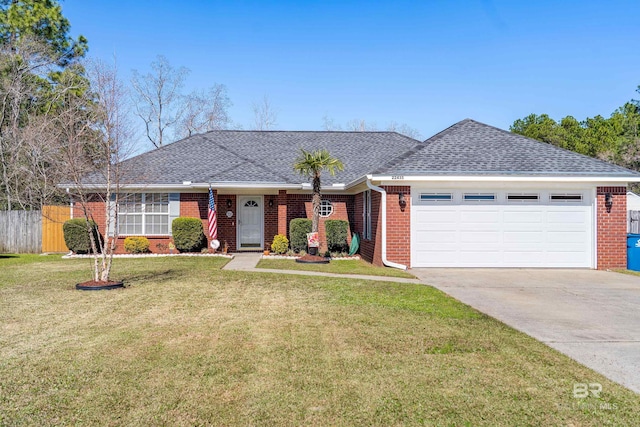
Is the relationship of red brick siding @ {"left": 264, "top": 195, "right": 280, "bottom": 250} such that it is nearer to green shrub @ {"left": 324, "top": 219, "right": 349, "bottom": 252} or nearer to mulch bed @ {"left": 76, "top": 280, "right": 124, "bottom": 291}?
green shrub @ {"left": 324, "top": 219, "right": 349, "bottom": 252}

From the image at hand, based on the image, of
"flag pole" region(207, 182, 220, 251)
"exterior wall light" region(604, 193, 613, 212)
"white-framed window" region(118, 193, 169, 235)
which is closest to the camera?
"exterior wall light" region(604, 193, 613, 212)

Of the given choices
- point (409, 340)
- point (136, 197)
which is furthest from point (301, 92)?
point (409, 340)

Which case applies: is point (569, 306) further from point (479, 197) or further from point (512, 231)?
point (479, 197)

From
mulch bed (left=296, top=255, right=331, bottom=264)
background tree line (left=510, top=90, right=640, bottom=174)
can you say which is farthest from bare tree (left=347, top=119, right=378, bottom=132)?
mulch bed (left=296, top=255, right=331, bottom=264)

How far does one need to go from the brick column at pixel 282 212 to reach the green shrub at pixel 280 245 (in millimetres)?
411

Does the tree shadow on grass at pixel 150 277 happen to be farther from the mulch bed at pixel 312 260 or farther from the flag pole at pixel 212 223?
the flag pole at pixel 212 223

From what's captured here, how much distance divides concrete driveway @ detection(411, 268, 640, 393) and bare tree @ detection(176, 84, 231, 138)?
30.6m

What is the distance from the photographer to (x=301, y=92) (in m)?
26.3

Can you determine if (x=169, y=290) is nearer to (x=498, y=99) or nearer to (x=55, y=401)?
(x=55, y=401)

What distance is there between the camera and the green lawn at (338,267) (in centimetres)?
1110

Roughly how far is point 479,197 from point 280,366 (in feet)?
32.1

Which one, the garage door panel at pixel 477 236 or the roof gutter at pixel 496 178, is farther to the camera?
the garage door panel at pixel 477 236

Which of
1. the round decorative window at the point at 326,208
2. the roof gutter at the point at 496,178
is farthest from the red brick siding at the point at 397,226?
the round decorative window at the point at 326,208

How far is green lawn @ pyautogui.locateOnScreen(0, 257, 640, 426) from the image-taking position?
11.1 feet
